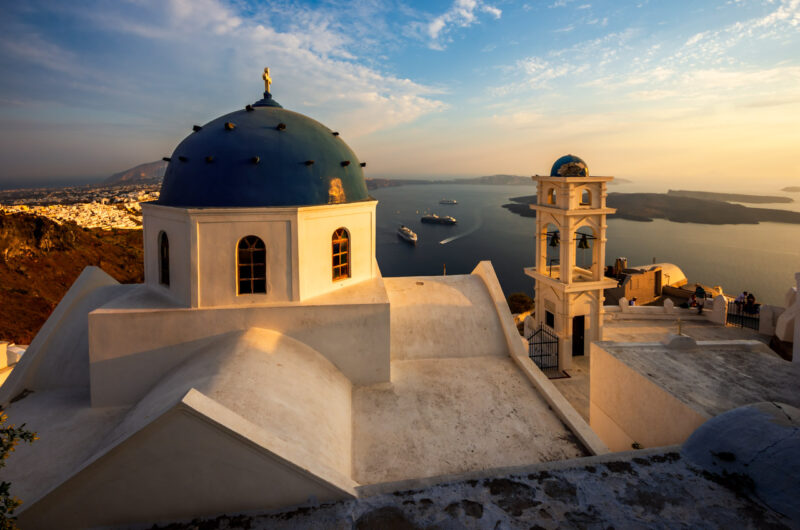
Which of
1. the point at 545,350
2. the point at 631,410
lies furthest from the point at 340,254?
the point at 545,350

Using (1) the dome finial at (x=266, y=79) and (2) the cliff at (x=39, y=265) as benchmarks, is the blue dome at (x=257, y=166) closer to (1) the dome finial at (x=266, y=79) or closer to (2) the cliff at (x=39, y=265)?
(1) the dome finial at (x=266, y=79)

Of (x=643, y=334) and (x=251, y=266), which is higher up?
(x=251, y=266)

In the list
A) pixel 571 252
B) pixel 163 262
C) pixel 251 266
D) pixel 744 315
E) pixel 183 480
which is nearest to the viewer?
pixel 183 480

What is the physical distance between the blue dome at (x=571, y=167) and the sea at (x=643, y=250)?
122 ft

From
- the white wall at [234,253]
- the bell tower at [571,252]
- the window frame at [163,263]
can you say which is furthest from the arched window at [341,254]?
the bell tower at [571,252]

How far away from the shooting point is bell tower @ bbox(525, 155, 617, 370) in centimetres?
1438

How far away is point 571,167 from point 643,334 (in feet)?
24.8

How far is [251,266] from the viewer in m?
8.50

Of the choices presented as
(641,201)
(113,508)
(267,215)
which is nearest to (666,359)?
(267,215)

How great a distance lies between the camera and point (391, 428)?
7.34 m

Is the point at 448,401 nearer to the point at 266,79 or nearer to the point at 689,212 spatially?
the point at 266,79

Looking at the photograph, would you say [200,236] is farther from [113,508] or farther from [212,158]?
[113,508]

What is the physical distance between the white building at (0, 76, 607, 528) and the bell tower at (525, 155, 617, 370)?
15.9 feet

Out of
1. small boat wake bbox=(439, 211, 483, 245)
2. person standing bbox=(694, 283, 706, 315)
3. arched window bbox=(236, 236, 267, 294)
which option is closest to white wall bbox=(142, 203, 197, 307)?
arched window bbox=(236, 236, 267, 294)
